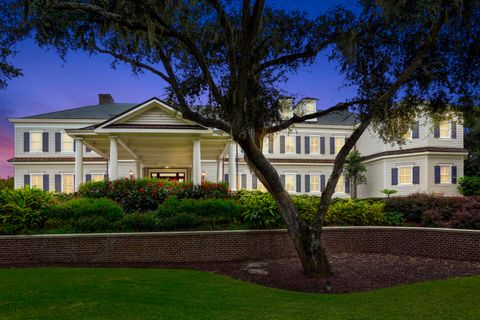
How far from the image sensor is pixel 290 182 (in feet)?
113

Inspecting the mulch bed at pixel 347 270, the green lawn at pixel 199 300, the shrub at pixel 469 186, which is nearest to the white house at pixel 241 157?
the shrub at pixel 469 186

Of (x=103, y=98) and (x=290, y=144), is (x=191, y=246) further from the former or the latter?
(x=103, y=98)

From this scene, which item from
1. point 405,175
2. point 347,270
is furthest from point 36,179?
point 405,175

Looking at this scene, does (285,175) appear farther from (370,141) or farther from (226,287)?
(226,287)

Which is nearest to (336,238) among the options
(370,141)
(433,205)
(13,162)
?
(433,205)

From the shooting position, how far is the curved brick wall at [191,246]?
10.8 meters

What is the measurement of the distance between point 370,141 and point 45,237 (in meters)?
31.0

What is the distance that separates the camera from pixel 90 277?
848cm

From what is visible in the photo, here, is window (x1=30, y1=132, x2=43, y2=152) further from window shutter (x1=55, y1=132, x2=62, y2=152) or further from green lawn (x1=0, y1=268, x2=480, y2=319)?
green lawn (x1=0, y1=268, x2=480, y2=319)

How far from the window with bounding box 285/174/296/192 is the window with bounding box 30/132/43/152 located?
23.2 meters

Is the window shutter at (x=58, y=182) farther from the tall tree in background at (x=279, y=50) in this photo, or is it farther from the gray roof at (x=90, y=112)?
the tall tree in background at (x=279, y=50)

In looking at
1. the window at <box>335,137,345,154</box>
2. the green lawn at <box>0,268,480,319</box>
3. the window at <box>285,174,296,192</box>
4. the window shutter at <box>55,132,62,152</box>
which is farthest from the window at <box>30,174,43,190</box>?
the window at <box>335,137,345,154</box>

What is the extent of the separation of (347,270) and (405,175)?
23285 mm

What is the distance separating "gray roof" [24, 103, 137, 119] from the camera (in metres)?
32.0
